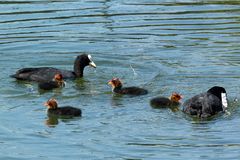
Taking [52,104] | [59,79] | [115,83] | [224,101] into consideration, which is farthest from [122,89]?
[224,101]

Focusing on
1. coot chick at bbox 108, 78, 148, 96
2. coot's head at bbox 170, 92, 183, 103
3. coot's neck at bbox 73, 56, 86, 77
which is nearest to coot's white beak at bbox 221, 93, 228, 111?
coot's head at bbox 170, 92, 183, 103

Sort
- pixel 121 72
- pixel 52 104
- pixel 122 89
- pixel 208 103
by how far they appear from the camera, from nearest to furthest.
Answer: pixel 208 103, pixel 52 104, pixel 122 89, pixel 121 72

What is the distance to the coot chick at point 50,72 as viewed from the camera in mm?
17500

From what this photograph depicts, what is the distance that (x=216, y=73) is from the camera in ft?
57.3

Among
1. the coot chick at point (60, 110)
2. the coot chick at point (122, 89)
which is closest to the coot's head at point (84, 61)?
the coot chick at point (122, 89)

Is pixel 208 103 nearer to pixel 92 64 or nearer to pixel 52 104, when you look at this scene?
pixel 52 104

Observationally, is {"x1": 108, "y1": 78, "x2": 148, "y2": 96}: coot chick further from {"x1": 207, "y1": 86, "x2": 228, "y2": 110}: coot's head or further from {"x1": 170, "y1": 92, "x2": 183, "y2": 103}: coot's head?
{"x1": 207, "y1": 86, "x2": 228, "y2": 110}: coot's head

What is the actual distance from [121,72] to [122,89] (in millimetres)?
1866

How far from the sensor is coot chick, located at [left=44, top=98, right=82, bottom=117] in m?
14.7

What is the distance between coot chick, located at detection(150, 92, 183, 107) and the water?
115 mm

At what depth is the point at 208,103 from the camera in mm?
14891

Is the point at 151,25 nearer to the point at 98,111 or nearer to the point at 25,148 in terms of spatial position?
the point at 98,111

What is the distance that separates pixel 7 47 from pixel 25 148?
674 centimetres

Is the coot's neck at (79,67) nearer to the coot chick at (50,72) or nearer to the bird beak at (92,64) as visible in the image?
the coot chick at (50,72)
